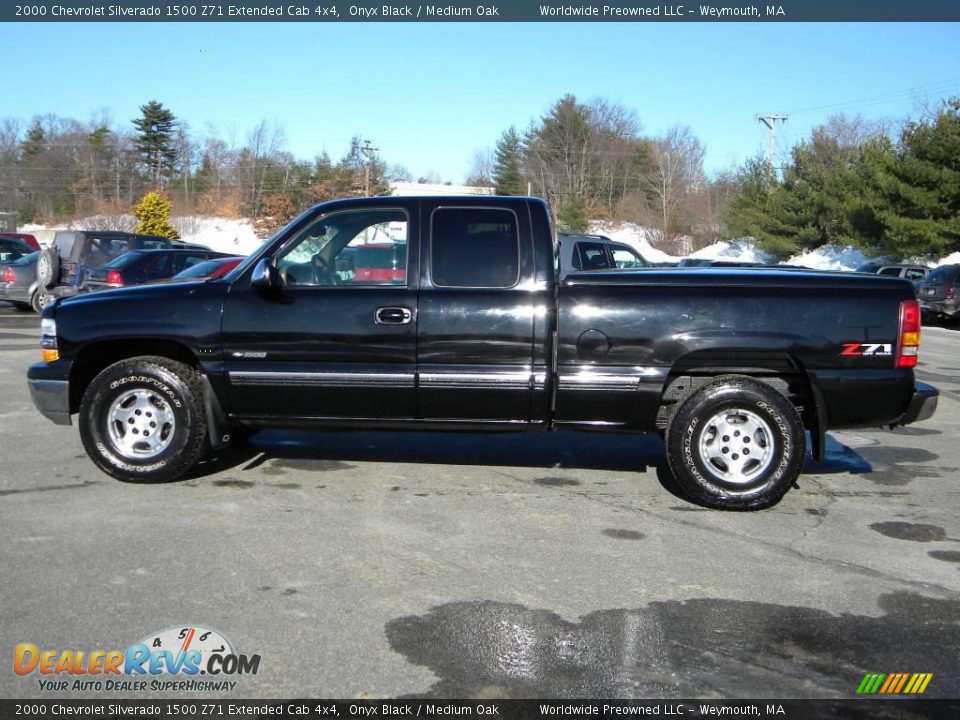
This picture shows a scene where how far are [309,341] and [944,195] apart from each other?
35084mm

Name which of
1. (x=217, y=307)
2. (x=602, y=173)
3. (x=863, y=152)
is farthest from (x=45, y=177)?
(x=217, y=307)

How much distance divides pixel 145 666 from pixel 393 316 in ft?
9.11

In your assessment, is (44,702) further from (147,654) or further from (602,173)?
(602,173)

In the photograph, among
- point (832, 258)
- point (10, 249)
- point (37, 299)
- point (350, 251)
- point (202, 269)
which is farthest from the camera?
point (832, 258)

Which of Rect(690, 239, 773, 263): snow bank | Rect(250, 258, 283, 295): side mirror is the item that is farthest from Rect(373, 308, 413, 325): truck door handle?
Rect(690, 239, 773, 263): snow bank

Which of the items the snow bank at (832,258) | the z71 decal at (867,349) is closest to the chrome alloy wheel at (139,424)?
the z71 decal at (867,349)

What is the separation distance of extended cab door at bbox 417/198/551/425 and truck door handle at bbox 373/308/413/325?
0.28 ft

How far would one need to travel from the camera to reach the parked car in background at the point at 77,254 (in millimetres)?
17688

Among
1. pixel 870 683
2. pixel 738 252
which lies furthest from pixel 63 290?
pixel 738 252

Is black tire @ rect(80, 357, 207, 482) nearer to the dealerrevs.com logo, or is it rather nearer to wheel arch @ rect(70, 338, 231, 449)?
wheel arch @ rect(70, 338, 231, 449)

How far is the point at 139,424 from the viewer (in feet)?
19.9

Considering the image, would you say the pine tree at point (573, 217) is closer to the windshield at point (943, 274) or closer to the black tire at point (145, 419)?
the windshield at point (943, 274)

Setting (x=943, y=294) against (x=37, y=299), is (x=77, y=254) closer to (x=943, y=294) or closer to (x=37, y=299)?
(x=37, y=299)

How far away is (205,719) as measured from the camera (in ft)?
10.4
